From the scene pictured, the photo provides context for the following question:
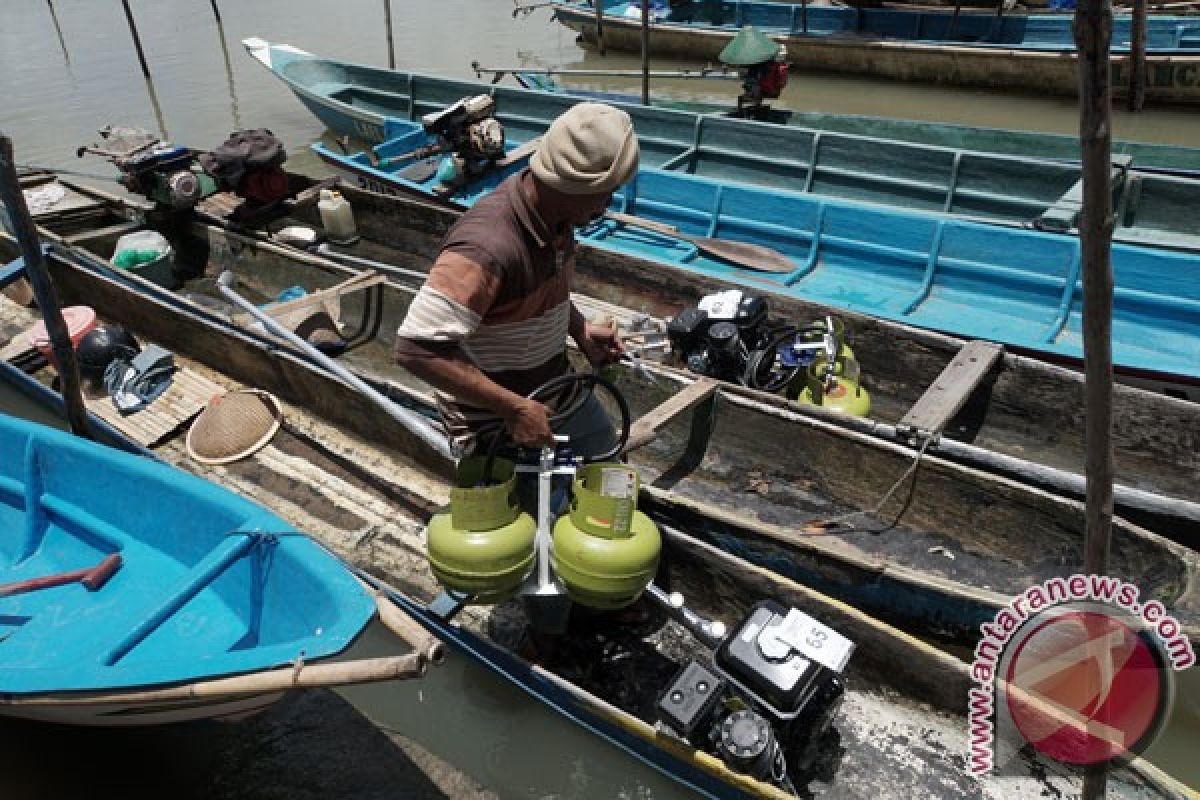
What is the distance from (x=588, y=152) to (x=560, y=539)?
152 cm

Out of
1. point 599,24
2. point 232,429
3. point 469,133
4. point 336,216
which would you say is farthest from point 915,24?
point 232,429

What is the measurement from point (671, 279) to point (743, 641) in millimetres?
3937

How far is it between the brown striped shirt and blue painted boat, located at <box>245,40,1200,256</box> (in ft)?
17.2

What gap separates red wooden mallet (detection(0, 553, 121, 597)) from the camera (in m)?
4.11

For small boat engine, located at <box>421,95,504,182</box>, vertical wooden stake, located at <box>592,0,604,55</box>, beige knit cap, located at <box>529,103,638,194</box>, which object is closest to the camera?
beige knit cap, located at <box>529,103,638,194</box>

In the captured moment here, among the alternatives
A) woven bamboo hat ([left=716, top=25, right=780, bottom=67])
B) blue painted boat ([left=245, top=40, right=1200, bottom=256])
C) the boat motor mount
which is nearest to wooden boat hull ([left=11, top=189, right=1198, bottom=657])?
the boat motor mount

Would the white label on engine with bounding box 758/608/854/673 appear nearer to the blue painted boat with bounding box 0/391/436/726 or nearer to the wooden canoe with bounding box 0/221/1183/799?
the wooden canoe with bounding box 0/221/1183/799

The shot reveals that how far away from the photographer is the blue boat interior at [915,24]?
46.2 ft

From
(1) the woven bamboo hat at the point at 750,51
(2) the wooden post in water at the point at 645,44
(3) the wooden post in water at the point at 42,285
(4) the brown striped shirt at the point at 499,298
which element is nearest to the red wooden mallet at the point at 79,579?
(3) the wooden post in water at the point at 42,285

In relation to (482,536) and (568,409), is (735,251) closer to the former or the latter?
(568,409)

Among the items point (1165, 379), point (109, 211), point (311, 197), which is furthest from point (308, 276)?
point (1165, 379)

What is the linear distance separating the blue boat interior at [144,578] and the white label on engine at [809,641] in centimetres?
164

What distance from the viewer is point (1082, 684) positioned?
354 cm

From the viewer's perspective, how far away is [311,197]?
8.59m
